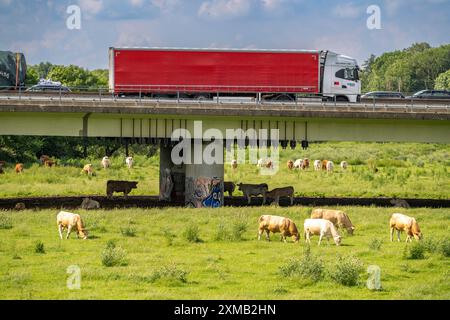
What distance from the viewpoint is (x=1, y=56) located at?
2186 inches

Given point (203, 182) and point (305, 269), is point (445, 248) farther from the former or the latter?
point (203, 182)

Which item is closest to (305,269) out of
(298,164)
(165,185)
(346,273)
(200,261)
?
(346,273)

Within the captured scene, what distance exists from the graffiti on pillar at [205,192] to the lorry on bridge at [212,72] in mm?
6703

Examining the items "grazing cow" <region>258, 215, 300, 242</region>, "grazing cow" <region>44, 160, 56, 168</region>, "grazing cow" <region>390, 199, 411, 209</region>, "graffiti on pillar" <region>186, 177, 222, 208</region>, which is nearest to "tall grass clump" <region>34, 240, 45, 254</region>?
"grazing cow" <region>258, 215, 300, 242</region>

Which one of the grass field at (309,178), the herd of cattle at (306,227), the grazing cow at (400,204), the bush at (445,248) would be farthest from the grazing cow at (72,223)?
the grass field at (309,178)

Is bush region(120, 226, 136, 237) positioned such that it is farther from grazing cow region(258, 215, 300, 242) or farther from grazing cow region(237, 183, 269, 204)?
grazing cow region(237, 183, 269, 204)

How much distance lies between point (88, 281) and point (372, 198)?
30804 millimetres

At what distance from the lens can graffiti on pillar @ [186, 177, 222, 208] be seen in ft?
158

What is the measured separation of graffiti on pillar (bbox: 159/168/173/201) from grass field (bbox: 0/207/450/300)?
1204cm

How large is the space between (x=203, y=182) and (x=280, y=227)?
49.9 feet
